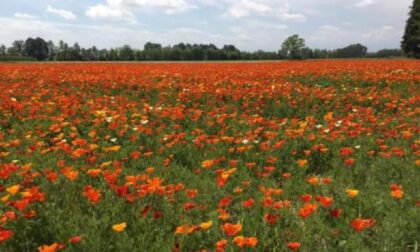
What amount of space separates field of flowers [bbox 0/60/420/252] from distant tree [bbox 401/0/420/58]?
5083cm

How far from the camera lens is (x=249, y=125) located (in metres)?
7.48

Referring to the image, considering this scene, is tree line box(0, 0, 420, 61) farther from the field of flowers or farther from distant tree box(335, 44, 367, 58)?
the field of flowers

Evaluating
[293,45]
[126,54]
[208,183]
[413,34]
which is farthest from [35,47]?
[208,183]

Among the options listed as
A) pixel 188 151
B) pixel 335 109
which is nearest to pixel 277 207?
pixel 188 151

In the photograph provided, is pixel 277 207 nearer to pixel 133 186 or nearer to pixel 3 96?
pixel 133 186

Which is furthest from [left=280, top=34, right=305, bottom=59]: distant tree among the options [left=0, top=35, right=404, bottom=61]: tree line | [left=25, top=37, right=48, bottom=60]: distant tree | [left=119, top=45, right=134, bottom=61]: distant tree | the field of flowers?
the field of flowers

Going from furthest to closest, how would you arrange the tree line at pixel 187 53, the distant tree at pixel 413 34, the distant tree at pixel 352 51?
1. the distant tree at pixel 352 51
2. the tree line at pixel 187 53
3. the distant tree at pixel 413 34

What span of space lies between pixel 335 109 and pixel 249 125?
2904mm

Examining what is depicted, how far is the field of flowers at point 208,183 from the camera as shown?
11.6 feet

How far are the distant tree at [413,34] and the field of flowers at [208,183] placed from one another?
5083 centimetres

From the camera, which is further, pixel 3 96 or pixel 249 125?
pixel 3 96

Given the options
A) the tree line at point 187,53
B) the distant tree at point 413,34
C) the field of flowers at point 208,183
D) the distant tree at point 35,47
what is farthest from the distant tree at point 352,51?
the field of flowers at point 208,183

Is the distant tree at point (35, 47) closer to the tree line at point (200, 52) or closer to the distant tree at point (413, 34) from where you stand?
the tree line at point (200, 52)

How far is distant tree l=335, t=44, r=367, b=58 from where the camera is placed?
105400 mm
